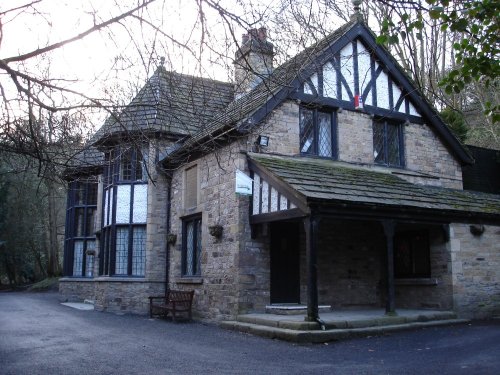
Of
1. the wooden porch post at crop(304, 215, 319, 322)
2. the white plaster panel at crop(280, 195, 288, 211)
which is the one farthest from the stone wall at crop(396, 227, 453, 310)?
the white plaster panel at crop(280, 195, 288, 211)

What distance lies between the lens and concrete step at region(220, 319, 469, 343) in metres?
8.74

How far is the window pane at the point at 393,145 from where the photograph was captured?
14.0m

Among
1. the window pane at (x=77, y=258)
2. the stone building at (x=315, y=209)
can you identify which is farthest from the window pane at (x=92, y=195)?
the stone building at (x=315, y=209)

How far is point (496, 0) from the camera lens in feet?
17.1

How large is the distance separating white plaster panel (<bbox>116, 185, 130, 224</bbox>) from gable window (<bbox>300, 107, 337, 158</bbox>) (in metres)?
5.57

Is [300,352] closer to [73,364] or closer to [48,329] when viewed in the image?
[73,364]

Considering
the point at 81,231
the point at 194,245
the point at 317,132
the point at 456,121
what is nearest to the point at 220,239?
the point at 194,245

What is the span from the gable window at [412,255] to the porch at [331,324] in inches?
58.1

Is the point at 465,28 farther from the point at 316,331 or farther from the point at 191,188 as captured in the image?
the point at 191,188

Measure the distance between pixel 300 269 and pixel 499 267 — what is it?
16.9 feet

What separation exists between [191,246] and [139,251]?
6.33 ft

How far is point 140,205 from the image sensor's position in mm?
14758

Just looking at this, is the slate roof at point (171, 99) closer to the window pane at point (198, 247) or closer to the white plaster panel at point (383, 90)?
the window pane at point (198, 247)

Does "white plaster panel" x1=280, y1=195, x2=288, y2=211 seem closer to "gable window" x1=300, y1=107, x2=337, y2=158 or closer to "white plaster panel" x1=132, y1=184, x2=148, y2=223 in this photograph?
"gable window" x1=300, y1=107, x2=337, y2=158
